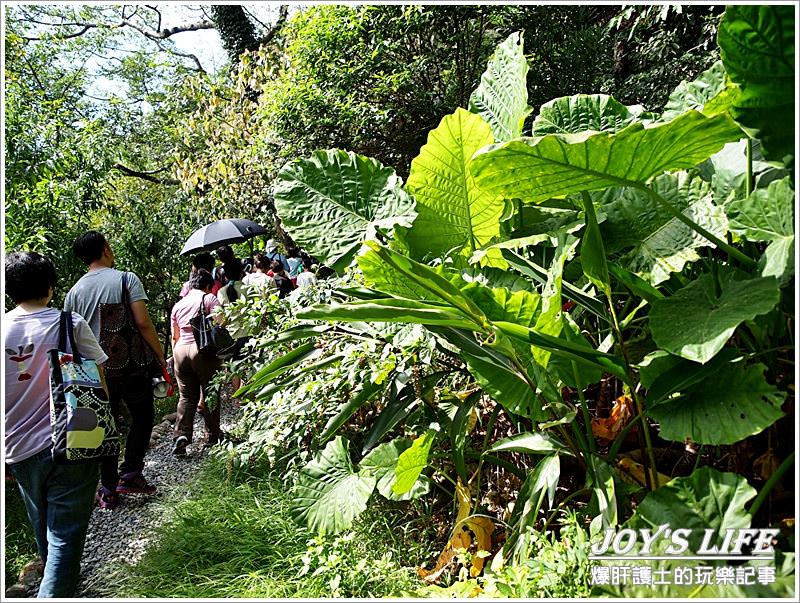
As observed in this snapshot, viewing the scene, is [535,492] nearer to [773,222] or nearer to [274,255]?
[773,222]

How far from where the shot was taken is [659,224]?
77.9 inches

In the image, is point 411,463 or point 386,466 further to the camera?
point 386,466

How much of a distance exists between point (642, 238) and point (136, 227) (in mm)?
7612

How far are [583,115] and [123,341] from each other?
282cm

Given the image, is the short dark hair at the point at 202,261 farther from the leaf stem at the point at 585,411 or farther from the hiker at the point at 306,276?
the leaf stem at the point at 585,411

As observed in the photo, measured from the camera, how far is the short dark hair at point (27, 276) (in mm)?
2525

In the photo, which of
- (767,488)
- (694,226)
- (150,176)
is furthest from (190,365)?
(150,176)

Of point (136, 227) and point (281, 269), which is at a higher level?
point (136, 227)

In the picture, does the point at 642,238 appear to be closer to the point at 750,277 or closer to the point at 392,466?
the point at 750,277

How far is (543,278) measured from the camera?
6.93ft

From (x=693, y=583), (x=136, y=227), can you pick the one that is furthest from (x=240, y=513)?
(x=136, y=227)

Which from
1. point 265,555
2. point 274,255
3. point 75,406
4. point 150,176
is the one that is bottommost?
point 265,555

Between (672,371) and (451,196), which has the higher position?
(451,196)

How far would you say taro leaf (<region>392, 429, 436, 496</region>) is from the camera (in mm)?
2068
